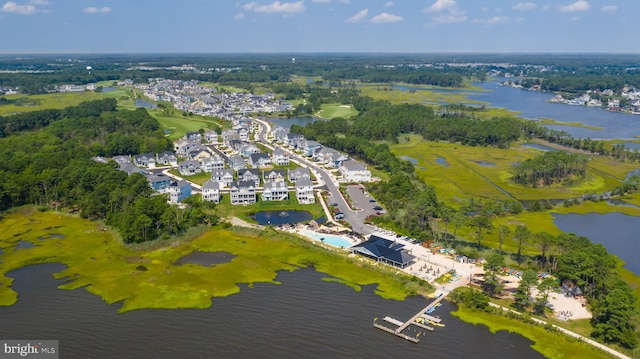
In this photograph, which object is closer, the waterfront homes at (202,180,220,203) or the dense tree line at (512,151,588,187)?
the waterfront homes at (202,180,220,203)

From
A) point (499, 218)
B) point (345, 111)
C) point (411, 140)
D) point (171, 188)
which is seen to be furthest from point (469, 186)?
point (345, 111)

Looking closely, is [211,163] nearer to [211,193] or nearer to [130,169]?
[130,169]

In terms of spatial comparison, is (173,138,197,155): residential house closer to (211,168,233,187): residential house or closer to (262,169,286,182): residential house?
(211,168,233,187): residential house

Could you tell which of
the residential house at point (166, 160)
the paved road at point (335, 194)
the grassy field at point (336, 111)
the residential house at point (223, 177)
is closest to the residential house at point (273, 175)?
the residential house at point (223, 177)

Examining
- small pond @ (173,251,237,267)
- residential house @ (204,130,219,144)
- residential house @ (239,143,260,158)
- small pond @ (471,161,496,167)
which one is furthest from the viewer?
residential house @ (204,130,219,144)

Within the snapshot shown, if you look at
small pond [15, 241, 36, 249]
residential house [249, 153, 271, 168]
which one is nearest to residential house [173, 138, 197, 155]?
residential house [249, 153, 271, 168]
